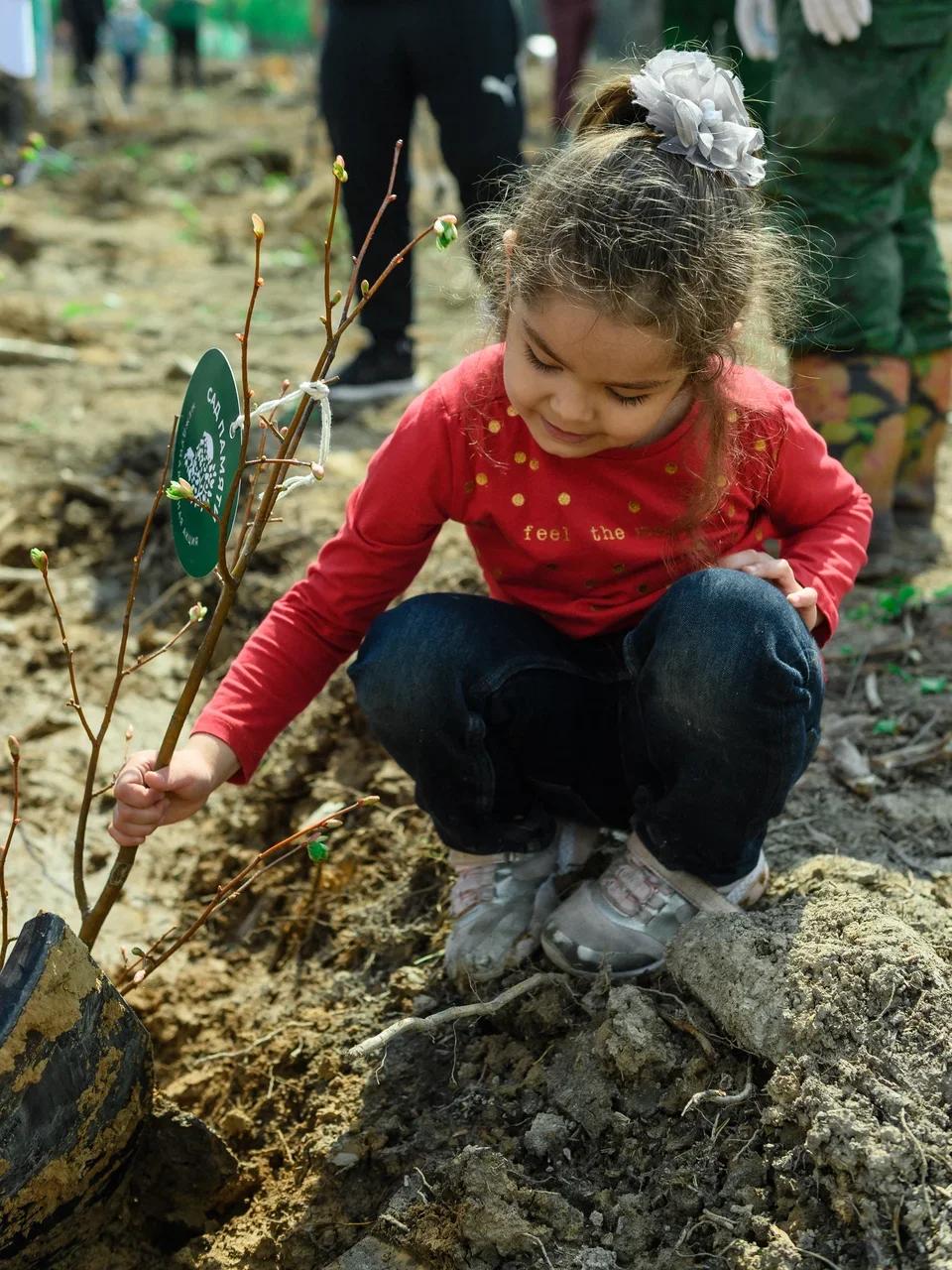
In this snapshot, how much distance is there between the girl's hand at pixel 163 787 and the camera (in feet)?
5.26

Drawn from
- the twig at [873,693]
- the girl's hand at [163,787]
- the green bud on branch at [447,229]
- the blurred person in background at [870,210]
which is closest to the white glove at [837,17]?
the blurred person in background at [870,210]

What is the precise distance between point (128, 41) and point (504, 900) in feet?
38.6

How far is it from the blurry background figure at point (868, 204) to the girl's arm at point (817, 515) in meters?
0.75

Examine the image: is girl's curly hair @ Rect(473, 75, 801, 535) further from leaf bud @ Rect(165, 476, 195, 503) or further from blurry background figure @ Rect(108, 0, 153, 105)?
blurry background figure @ Rect(108, 0, 153, 105)

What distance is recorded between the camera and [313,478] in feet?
4.68

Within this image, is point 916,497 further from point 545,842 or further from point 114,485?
point 114,485

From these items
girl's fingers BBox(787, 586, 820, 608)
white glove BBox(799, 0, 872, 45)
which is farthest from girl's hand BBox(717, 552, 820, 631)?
white glove BBox(799, 0, 872, 45)

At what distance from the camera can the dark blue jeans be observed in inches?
64.4

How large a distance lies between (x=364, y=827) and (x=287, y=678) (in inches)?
23.4

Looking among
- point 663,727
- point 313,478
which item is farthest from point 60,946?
point 663,727

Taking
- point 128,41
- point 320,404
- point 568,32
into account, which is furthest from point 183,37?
point 320,404

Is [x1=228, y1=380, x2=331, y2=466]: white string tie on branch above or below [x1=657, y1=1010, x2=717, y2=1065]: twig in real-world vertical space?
above

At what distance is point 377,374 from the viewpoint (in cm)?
392

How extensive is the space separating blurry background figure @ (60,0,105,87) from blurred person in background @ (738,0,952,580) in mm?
9095
